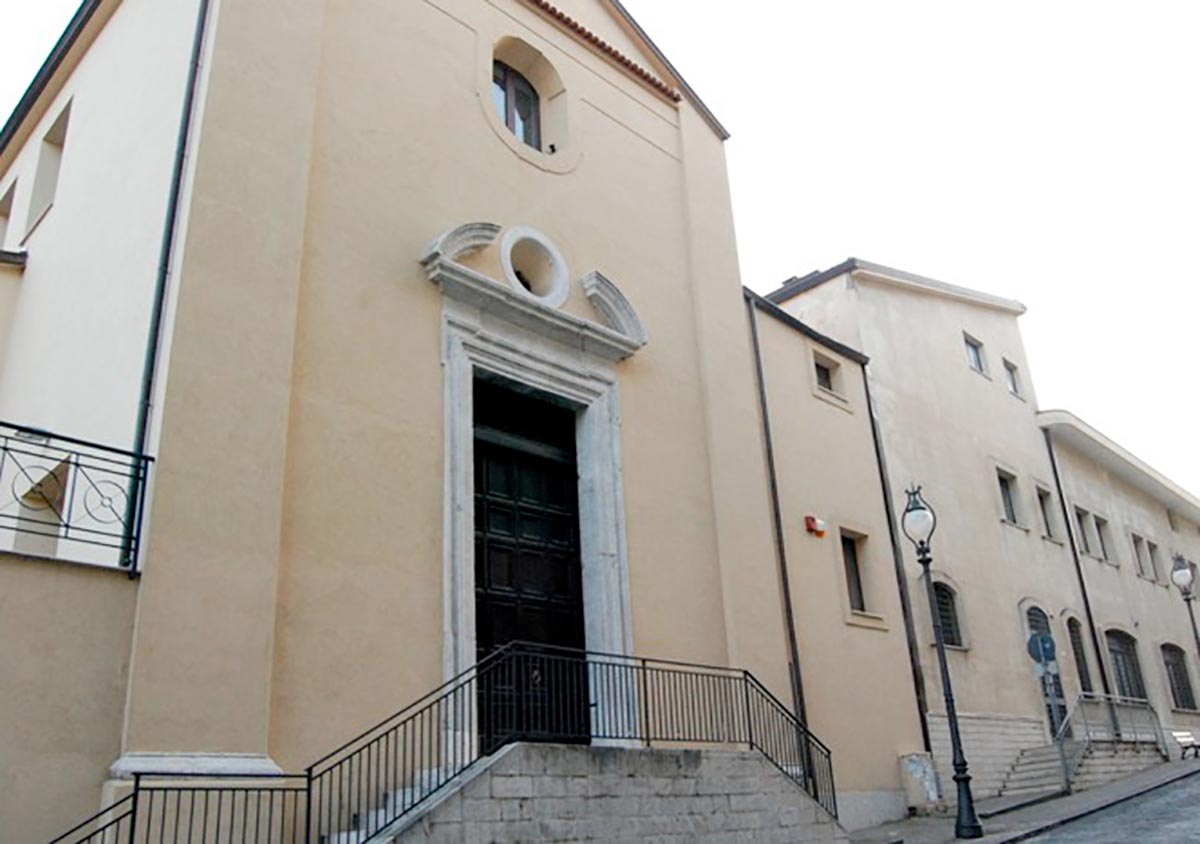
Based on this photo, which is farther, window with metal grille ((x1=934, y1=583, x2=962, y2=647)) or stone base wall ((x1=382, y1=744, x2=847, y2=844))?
window with metal grille ((x1=934, y1=583, x2=962, y2=647))

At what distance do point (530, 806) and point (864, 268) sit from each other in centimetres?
1365

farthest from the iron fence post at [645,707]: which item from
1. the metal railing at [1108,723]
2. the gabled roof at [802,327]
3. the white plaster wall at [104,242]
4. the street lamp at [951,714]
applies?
the metal railing at [1108,723]

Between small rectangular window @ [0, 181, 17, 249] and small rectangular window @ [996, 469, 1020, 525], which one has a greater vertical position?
small rectangular window @ [0, 181, 17, 249]

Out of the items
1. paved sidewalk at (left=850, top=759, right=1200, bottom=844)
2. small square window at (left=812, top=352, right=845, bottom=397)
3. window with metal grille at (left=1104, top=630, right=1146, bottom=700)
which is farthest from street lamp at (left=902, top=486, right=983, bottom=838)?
window with metal grille at (left=1104, top=630, right=1146, bottom=700)

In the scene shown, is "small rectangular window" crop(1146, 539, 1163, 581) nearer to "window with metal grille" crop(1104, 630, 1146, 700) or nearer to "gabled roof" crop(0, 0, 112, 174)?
"window with metal grille" crop(1104, 630, 1146, 700)

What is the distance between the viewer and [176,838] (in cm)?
670

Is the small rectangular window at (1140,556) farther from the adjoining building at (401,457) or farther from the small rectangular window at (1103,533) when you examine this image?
the adjoining building at (401,457)

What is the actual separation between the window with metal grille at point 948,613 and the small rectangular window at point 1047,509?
5.81 meters

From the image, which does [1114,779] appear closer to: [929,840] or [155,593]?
[929,840]

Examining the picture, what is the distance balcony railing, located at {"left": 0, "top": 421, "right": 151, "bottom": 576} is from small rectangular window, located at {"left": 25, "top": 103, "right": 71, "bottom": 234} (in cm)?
399

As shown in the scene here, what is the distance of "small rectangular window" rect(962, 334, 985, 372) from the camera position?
859 inches

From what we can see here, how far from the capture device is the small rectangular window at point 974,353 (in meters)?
21.8

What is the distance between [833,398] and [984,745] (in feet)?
19.1

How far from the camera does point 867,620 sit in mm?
14930
